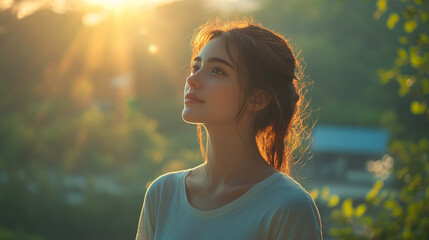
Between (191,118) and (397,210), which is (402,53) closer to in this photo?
(397,210)

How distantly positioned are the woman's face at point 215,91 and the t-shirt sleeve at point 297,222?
0.22m

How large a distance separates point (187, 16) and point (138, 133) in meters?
2.72

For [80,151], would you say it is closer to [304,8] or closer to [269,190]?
[269,190]

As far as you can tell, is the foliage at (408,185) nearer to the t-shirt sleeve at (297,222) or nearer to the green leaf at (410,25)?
the green leaf at (410,25)

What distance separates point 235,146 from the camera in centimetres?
103

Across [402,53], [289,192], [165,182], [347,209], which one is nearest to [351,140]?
[347,209]

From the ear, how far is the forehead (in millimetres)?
83

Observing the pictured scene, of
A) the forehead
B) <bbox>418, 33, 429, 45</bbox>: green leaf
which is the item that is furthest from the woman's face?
<bbox>418, 33, 429, 45</bbox>: green leaf

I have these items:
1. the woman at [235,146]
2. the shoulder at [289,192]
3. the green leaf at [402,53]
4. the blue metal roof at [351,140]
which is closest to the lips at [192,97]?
the woman at [235,146]

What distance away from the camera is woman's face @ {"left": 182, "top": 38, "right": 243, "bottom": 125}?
976 mm

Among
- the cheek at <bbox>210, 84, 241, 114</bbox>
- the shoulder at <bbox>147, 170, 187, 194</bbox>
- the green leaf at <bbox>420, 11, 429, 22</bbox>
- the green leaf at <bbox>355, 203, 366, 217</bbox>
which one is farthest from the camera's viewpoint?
the green leaf at <bbox>355, 203, 366, 217</bbox>

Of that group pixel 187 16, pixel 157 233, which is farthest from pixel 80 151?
pixel 157 233

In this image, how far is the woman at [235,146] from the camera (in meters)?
0.92

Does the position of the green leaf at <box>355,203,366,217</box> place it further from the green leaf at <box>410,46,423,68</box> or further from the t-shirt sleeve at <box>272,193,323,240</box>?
the t-shirt sleeve at <box>272,193,323,240</box>
